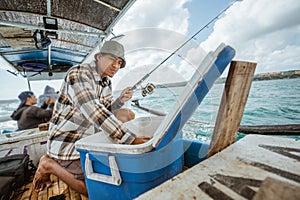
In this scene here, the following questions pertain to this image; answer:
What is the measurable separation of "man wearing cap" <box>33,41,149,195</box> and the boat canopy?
0.85 metres

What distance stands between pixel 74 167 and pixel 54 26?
70.3 inches

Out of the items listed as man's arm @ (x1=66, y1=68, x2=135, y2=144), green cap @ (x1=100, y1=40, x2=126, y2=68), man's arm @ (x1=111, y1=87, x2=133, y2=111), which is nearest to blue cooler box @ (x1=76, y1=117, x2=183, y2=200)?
man's arm @ (x1=66, y1=68, x2=135, y2=144)

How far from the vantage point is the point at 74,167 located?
1123 mm

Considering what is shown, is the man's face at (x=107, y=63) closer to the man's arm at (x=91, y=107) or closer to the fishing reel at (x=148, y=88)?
the man's arm at (x=91, y=107)

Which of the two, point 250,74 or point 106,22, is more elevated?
point 106,22

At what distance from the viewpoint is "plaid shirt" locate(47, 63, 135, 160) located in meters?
0.90

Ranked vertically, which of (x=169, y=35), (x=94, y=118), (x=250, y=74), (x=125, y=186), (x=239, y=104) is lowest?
(x=125, y=186)

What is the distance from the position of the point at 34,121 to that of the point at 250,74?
3009 millimetres

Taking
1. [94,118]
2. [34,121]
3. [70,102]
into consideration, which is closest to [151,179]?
[94,118]

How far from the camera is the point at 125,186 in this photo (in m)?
0.66

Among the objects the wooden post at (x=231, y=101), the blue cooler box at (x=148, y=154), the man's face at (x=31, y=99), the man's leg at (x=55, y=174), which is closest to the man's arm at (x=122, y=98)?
the man's leg at (x=55, y=174)

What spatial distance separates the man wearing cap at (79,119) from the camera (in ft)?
2.97

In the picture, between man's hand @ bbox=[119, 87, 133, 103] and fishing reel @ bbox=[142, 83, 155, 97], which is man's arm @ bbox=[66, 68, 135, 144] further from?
fishing reel @ bbox=[142, 83, 155, 97]

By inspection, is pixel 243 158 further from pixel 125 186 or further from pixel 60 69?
pixel 60 69
